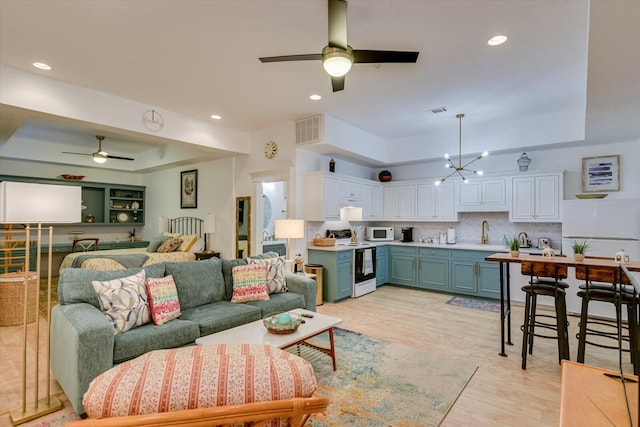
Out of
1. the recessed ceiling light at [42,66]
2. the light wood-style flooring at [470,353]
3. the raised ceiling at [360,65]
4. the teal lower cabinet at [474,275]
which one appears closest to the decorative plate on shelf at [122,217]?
the raised ceiling at [360,65]

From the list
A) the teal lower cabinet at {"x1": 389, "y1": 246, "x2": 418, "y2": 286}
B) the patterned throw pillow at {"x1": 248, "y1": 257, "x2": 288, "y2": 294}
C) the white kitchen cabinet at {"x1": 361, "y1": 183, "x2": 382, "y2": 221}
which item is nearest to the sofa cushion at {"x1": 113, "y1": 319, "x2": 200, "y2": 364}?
the patterned throw pillow at {"x1": 248, "y1": 257, "x2": 288, "y2": 294}

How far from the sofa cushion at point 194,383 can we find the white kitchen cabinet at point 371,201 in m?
5.30

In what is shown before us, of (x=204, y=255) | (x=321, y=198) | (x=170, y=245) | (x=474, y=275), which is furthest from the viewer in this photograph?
A: (x=170, y=245)

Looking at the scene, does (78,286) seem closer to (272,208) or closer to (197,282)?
(197,282)

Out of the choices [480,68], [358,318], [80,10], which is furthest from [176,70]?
[358,318]

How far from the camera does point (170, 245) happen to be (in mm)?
6367

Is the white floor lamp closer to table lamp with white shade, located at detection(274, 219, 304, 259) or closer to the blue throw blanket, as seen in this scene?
table lamp with white shade, located at detection(274, 219, 304, 259)

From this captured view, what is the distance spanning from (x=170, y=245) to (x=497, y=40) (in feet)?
20.3

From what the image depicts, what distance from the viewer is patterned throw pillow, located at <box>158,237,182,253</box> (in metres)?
6.32

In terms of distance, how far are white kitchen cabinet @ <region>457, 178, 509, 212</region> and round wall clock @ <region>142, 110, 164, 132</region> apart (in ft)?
17.0

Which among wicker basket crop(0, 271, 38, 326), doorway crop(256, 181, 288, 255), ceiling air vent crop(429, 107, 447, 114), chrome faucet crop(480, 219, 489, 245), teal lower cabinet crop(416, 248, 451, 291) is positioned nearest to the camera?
wicker basket crop(0, 271, 38, 326)

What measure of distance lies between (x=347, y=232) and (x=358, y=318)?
2.17m

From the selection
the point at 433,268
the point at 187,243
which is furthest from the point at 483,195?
the point at 187,243

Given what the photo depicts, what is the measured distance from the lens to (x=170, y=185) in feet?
25.6
